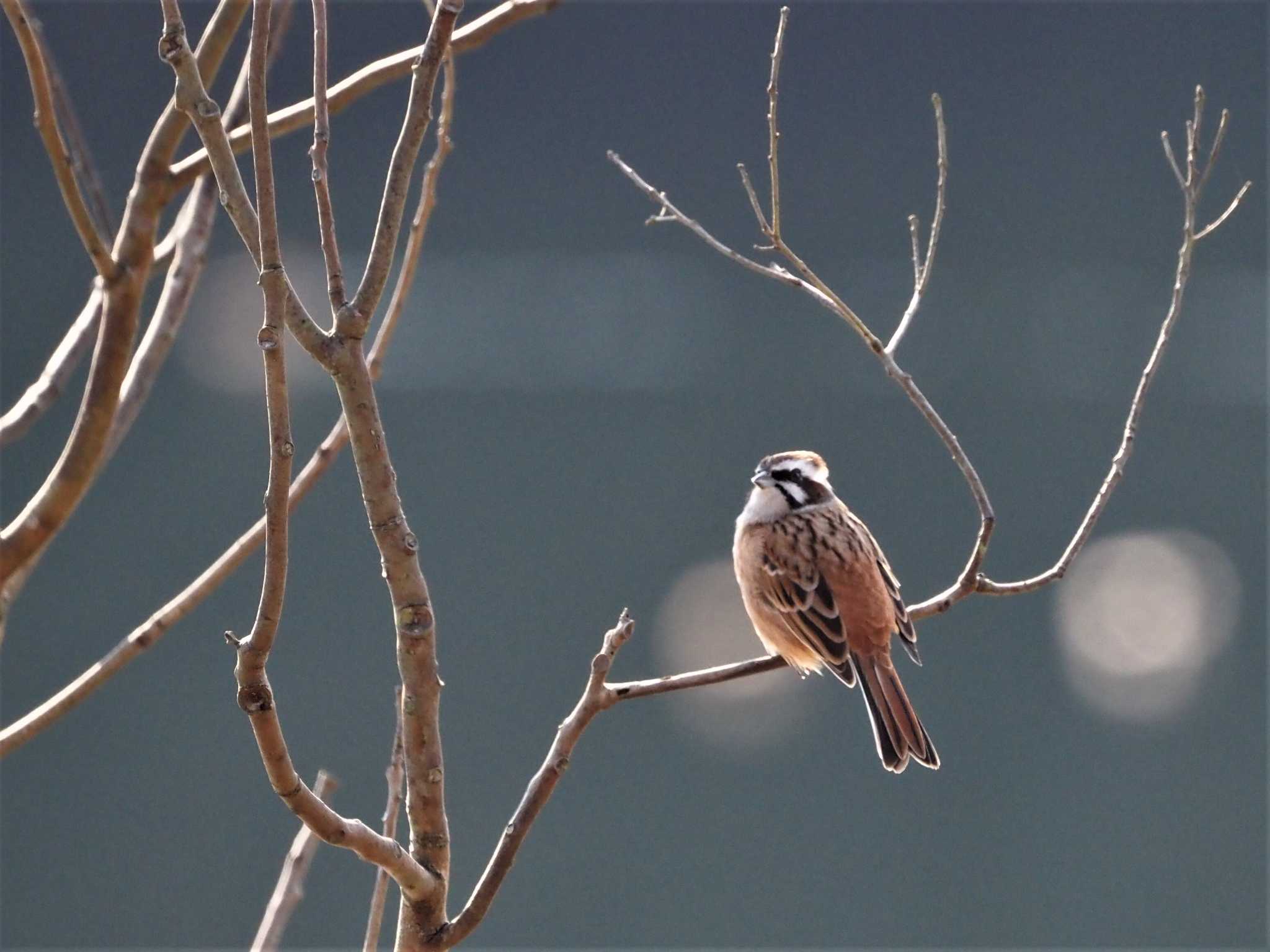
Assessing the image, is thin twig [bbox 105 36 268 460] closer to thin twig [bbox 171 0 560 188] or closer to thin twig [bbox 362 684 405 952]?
thin twig [bbox 171 0 560 188]

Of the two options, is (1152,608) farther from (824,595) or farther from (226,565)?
(226,565)

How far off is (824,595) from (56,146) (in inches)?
97.5

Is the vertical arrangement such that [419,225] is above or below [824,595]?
above

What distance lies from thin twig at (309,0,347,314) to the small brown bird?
2250mm

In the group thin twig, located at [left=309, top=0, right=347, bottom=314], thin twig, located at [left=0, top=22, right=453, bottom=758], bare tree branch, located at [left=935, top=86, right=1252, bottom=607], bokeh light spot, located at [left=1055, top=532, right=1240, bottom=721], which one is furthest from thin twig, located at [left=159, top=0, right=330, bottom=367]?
bokeh light spot, located at [left=1055, top=532, right=1240, bottom=721]

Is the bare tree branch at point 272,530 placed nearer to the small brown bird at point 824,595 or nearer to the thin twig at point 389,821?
the thin twig at point 389,821

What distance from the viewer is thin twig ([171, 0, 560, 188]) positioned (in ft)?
9.30

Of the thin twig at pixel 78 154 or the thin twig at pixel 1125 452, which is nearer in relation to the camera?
the thin twig at pixel 1125 452

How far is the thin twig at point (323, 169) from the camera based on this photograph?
212 centimetres

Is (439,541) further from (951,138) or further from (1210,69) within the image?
(1210,69)

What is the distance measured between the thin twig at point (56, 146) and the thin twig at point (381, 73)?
0.20m

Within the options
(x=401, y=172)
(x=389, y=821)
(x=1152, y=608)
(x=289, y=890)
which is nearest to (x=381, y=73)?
(x=401, y=172)

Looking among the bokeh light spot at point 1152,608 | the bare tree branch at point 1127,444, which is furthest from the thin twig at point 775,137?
the bokeh light spot at point 1152,608

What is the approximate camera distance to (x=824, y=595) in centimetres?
442
